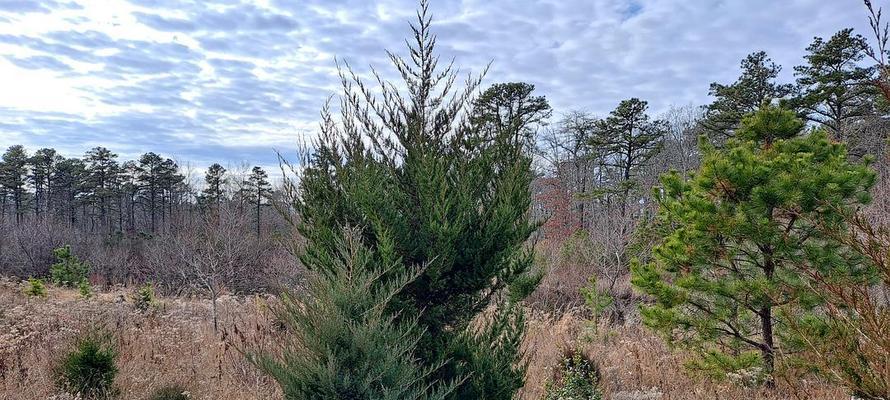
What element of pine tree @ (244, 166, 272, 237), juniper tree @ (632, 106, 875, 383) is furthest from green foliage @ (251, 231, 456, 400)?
pine tree @ (244, 166, 272, 237)

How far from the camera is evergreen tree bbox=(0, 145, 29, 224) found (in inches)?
1604

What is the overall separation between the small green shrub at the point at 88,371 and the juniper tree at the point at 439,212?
122 inches

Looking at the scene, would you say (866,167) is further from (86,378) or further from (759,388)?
(86,378)

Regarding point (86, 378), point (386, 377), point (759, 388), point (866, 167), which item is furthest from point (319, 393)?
point (866, 167)

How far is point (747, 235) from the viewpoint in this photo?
19.0 ft

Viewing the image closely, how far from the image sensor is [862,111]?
1931 centimetres

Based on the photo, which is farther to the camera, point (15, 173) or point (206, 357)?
point (15, 173)

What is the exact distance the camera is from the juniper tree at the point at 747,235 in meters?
5.61

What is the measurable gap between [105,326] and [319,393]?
449 cm

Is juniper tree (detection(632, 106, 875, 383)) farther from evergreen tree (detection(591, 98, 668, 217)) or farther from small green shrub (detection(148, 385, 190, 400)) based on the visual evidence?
evergreen tree (detection(591, 98, 668, 217))

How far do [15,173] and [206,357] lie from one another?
45.9m

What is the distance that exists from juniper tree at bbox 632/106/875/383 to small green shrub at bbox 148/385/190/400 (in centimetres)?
513

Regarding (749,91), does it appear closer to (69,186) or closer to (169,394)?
(169,394)

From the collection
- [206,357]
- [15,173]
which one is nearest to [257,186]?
[15,173]
